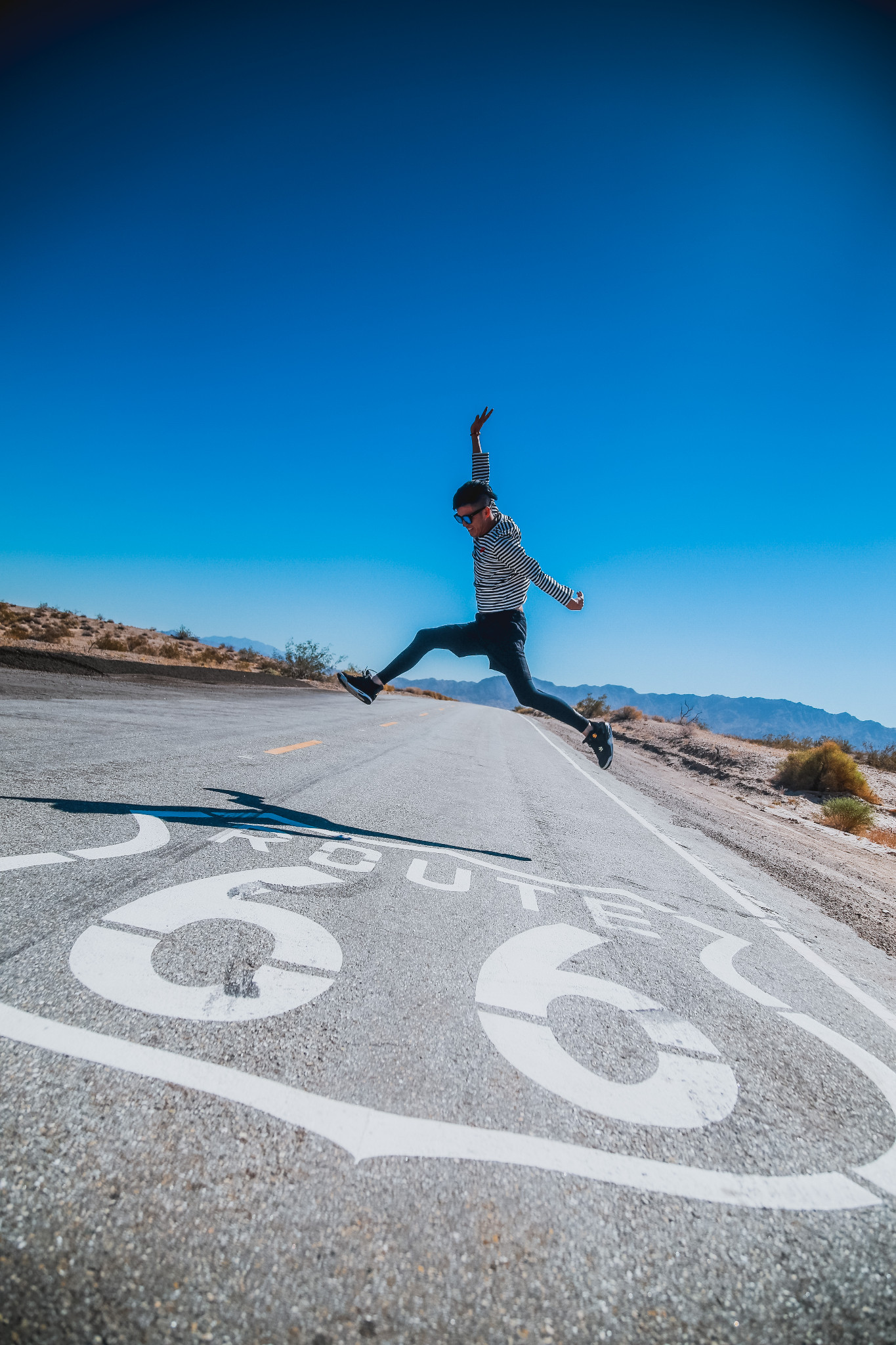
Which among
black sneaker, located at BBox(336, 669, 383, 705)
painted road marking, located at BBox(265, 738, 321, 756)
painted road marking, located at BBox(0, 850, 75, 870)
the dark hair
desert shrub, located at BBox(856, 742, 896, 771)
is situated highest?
the dark hair

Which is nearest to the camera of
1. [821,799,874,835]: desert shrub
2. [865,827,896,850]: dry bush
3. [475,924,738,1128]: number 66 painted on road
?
[475,924,738,1128]: number 66 painted on road

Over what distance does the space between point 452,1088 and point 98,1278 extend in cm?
81

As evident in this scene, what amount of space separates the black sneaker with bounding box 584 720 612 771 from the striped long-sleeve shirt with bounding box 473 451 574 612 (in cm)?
136

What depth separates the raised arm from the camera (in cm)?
466

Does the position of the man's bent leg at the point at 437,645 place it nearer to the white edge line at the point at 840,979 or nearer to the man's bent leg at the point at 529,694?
the man's bent leg at the point at 529,694

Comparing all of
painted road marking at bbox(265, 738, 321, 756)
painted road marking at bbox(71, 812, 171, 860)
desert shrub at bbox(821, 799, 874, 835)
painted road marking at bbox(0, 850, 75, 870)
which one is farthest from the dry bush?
painted road marking at bbox(0, 850, 75, 870)

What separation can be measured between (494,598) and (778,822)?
24.2 feet

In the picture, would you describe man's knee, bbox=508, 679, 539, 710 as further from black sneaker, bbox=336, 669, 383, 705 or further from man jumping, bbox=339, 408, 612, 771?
black sneaker, bbox=336, 669, 383, 705

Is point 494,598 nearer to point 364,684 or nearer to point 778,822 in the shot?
point 364,684

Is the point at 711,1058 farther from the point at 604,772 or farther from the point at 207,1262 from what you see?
the point at 604,772

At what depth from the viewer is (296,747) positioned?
7.31 metres

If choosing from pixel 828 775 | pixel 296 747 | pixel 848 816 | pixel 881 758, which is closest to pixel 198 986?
pixel 296 747

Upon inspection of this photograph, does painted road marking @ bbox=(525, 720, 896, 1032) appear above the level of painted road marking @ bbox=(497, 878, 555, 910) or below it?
below

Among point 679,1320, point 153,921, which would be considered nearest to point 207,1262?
point 679,1320
